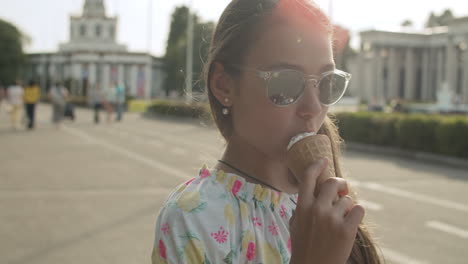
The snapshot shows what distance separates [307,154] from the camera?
4.58 feet

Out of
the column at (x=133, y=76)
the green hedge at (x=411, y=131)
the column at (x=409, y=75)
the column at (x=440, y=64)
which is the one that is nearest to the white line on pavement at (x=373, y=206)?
the green hedge at (x=411, y=131)

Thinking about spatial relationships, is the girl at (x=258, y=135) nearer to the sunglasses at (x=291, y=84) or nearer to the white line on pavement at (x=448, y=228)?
the sunglasses at (x=291, y=84)

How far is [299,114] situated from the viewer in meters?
1.53

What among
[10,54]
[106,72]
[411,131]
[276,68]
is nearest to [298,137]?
[276,68]

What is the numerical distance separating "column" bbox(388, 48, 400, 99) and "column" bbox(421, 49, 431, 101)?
143 inches

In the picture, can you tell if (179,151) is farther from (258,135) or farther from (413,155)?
(258,135)

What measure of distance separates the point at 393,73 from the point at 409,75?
2184 millimetres

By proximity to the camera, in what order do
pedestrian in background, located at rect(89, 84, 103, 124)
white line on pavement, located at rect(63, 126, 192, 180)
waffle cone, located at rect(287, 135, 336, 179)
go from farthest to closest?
1. pedestrian in background, located at rect(89, 84, 103, 124)
2. white line on pavement, located at rect(63, 126, 192, 180)
3. waffle cone, located at rect(287, 135, 336, 179)

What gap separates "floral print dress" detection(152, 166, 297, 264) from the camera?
1420mm

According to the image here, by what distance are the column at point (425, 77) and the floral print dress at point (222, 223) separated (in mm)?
82505

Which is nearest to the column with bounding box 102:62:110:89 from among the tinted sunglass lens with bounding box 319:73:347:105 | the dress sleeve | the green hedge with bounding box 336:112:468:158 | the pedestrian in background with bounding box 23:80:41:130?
the pedestrian in background with bounding box 23:80:41:130

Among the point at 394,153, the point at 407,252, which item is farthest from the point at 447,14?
the point at 407,252

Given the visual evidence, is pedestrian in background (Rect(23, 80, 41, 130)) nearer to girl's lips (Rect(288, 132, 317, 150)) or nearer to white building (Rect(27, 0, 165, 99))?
girl's lips (Rect(288, 132, 317, 150))

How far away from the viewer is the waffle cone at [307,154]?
1.39 metres
